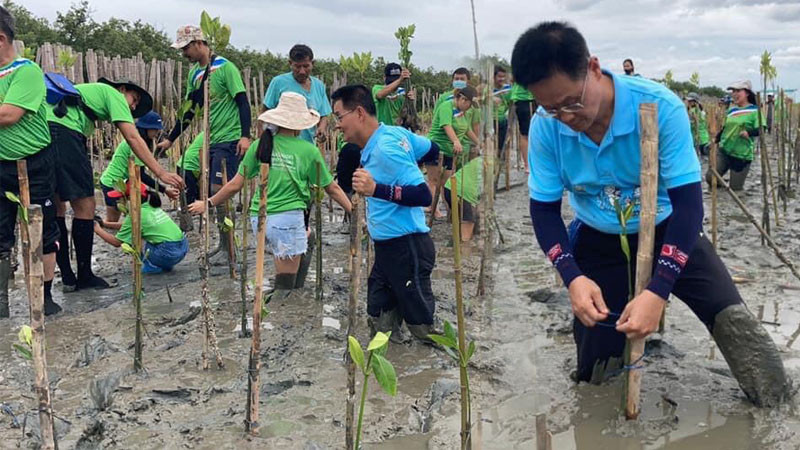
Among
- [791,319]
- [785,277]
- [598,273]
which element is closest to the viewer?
[598,273]

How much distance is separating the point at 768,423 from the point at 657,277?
91cm

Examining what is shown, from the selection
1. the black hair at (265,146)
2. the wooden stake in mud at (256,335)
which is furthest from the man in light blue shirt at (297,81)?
the wooden stake in mud at (256,335)

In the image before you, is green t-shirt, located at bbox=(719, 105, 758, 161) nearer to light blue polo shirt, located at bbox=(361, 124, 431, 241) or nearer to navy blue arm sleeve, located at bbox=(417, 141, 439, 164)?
navy blue arm sleeve, located at bbox=(417, 141, 439, 164)

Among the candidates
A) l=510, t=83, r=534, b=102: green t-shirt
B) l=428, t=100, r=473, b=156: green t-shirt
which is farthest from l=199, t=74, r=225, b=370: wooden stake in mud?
l=510, t=83, r=534, b=102: green t-shirt

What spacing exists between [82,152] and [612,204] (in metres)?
3.61

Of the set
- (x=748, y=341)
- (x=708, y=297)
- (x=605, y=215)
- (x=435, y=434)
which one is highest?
(x=605, y=215)

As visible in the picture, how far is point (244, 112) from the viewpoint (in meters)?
5.21

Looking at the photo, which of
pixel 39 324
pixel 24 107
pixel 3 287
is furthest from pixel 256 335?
pixel 3 287

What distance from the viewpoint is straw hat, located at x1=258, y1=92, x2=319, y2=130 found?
4.14 metres

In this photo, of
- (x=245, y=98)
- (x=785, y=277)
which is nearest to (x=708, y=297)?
(x=785, y=277)

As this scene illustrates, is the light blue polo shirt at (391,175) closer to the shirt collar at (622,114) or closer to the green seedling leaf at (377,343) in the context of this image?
the shirt collar at (622,114)

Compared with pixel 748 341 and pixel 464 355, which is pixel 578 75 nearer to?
pixel 464 355

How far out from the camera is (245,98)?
5.25 m

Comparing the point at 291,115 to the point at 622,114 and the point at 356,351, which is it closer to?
the point at 622,114
